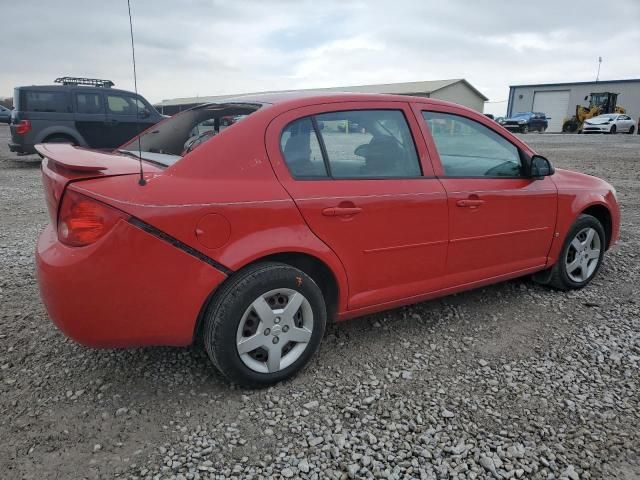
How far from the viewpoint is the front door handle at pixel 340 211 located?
8.47ft

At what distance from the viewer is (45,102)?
10.7 meters

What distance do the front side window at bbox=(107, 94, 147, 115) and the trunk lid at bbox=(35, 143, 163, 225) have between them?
30.5 ft

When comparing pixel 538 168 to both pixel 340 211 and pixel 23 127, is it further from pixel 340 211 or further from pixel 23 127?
pixel 23 127

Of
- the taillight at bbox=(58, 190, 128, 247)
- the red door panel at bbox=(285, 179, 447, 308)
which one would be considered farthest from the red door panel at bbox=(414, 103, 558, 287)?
the taillight at bbox=(58, 190, 128, 247)

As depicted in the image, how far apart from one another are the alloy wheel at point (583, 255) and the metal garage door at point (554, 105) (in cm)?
4649

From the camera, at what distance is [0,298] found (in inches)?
145

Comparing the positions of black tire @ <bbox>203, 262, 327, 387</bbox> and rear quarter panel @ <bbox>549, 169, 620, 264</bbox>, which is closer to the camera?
black tire @ <bbox>203, 262, 327, 387</bbox>

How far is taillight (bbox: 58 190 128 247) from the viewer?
217 centimetres

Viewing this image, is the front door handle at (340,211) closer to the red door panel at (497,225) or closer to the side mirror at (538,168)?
the red door panel at (497,225)

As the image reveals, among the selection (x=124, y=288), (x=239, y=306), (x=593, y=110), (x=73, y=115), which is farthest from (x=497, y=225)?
(x=593, y=110)

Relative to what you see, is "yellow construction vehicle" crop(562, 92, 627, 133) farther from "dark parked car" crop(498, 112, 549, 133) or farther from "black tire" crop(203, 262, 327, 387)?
"black tire" crop(203, 262, 327, 387)

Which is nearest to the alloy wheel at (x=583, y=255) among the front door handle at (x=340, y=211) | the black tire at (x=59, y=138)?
the front door handle at (x=340, y=211)

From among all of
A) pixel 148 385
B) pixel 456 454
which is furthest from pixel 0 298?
pixel 456 454

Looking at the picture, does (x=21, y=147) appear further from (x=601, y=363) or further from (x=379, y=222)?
(x=601, y=363)
